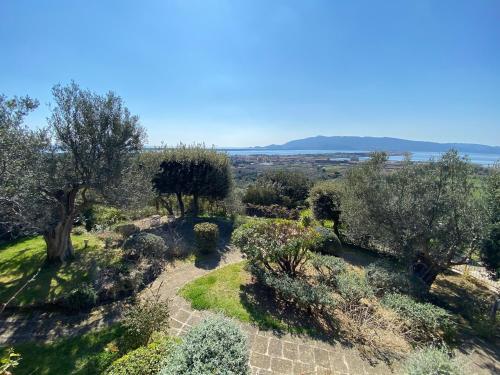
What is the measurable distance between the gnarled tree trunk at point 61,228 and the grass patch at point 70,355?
15.2 feet

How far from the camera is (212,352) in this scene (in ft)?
15.1

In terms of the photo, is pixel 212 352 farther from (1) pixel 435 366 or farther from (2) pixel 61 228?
(2) pixel 61 228

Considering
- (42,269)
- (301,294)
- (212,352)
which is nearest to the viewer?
(212,352)

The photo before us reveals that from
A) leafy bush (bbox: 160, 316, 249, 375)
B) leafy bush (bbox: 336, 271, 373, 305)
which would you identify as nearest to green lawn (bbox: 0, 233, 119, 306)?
leafy bush (bbox: 160, 316, 249, 375)

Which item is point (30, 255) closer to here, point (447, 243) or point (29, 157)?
point (29, 157)

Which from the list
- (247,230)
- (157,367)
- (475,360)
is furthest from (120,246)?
(475,360)

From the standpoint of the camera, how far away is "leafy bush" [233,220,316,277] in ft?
32.0

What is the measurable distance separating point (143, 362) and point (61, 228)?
8533 millimetres

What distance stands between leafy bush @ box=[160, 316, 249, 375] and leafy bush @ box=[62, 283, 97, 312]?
5.39m

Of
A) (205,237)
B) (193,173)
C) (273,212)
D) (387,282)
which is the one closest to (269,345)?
(387,282)

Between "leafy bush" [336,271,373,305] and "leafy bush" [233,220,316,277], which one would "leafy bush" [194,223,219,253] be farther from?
"leafy bush" [336,271,373,305]

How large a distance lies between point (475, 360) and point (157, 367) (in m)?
8.96

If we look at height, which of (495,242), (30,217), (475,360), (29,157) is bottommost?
(475,360)

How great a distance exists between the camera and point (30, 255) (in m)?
12.2
